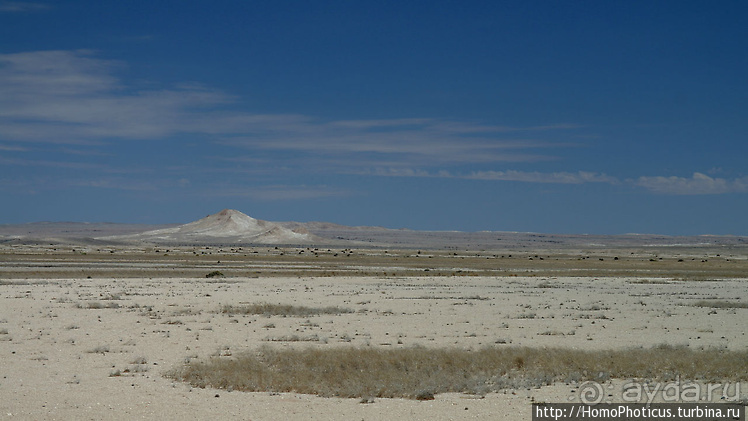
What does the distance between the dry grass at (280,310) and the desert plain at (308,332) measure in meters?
0.22

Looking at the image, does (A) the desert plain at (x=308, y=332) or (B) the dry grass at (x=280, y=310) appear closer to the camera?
(A) the desert plain at (x=308, y=332)

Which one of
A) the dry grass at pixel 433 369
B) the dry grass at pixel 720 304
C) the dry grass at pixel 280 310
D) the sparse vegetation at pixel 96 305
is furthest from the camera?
the dry grass at pixel 720 304

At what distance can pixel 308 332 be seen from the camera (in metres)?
24.0

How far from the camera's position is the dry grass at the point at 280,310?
29.4 m

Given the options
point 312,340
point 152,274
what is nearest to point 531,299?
point 312,340

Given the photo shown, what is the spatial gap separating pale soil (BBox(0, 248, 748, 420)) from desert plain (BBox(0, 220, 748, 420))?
56 millimetres

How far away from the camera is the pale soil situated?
1349cm
